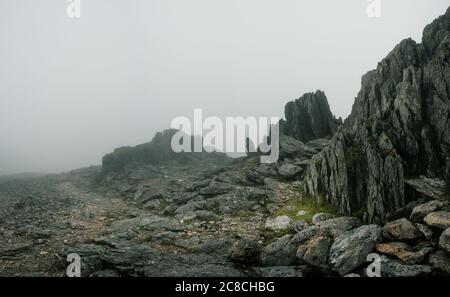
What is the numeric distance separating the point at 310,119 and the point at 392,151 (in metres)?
30.4

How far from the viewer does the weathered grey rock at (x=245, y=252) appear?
19.7 m

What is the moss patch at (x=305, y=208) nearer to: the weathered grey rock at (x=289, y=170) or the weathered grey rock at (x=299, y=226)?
the weathered grey rock at (x=299, y=226)

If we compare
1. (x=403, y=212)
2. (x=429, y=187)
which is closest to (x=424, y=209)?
(x=403, y=212)

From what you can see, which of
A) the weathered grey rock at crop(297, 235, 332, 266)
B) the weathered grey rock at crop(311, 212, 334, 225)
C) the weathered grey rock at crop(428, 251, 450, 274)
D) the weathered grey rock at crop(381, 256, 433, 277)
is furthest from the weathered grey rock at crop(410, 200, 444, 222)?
the weathered grey rock at crop(311, 212, 334, 225)

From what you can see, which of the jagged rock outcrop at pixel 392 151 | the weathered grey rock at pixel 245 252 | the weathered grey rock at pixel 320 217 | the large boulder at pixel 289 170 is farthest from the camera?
the large boulder at pixel 289 170

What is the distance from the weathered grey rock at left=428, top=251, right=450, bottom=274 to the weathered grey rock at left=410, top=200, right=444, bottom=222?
3.15m

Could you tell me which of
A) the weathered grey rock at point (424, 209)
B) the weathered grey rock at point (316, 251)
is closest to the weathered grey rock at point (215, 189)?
the weathered grey rock at point (316, 251)

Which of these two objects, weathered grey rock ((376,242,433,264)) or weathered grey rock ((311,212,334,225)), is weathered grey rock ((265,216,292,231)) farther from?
weathered grey rock ((376,242,433,264))

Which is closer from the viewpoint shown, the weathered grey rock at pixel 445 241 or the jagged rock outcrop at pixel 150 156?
the weathered grey rock at pixel 445 241

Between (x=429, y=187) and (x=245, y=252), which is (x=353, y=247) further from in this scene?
(x=429, y=187)

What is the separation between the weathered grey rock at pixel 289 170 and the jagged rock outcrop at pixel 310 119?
1364 centimetres

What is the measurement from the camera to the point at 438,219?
17.1 meters

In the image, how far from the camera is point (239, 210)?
30.7 metres

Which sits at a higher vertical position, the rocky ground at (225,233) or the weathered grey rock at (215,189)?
the weathered grey rock at (215,189)
